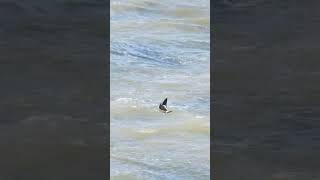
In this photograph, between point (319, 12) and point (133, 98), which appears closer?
point (133, 98)

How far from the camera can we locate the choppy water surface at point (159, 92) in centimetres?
253

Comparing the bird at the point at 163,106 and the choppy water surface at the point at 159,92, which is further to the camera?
the bird at the point at 163,106

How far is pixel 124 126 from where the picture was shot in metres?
2.74
